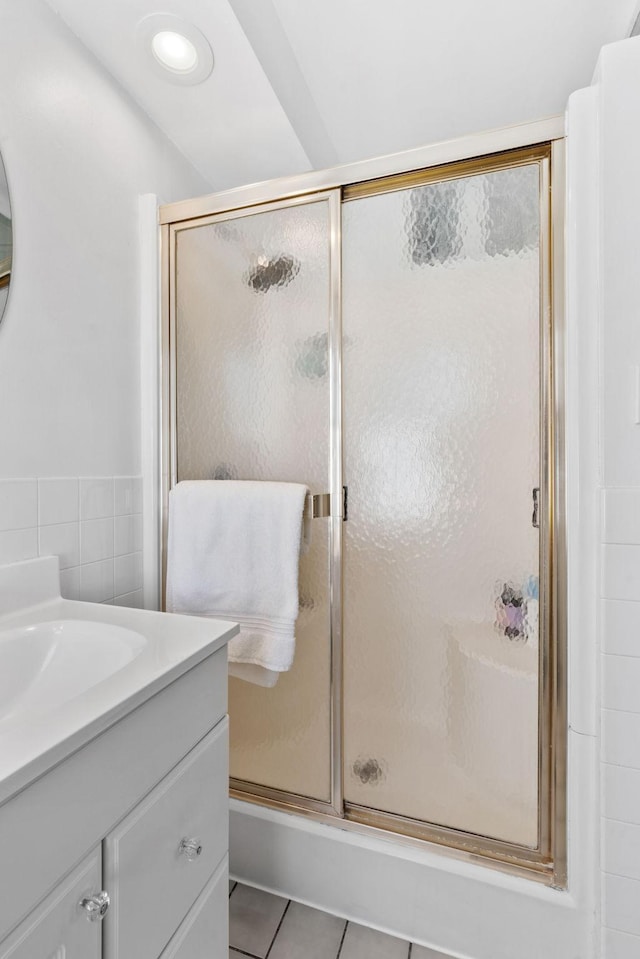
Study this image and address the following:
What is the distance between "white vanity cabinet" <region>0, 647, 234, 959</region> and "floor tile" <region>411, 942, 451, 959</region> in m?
0.53

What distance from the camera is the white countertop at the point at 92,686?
19.3 inches

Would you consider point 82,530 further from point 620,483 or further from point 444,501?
point 620,483

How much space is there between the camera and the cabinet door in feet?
1.62

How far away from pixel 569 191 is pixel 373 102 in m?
0.77

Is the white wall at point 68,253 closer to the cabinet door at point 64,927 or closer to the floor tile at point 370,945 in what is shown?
the cabinet door at point 64,927

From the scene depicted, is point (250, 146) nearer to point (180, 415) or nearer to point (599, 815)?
point (180, 415)

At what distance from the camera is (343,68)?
135 cm

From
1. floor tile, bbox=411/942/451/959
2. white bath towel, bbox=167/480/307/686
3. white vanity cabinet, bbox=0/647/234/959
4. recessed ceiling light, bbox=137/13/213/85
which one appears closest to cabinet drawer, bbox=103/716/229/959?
white vanity cabinet, bbox=0/647/234/959

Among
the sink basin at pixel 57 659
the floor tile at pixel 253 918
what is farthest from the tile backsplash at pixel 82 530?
the floor tile at pixel 253 918

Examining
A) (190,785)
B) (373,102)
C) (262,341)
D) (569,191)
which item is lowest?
(190,785)

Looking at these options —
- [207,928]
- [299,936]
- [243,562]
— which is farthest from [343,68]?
[299,936]

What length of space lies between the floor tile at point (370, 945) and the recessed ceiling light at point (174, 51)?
2.12 m

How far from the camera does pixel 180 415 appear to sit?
4.65 feet

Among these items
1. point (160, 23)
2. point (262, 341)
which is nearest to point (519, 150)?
point (262, 341)
